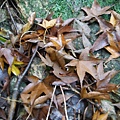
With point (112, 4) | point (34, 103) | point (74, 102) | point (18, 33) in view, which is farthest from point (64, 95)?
point (112, 4)

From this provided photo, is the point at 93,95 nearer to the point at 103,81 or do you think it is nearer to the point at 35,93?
the point at 103,81

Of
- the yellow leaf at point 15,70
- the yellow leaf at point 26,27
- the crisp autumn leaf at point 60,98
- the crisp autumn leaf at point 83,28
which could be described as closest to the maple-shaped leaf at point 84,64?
the crisp autumn leaf at point 60,98

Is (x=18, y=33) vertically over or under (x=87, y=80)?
over

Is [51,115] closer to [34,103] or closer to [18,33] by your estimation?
[34,103]

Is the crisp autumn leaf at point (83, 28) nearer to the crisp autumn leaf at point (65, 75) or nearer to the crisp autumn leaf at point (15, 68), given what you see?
the crisp autumn leaf at point (65, 75)

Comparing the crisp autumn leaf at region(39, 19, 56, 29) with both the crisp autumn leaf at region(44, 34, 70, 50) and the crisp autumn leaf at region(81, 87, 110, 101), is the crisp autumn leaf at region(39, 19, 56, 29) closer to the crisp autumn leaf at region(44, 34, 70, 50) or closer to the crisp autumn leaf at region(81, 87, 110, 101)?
the crisp autumn leaf at region(44, 34, 70, 50)

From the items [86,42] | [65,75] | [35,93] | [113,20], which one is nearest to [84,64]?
[65,75]
